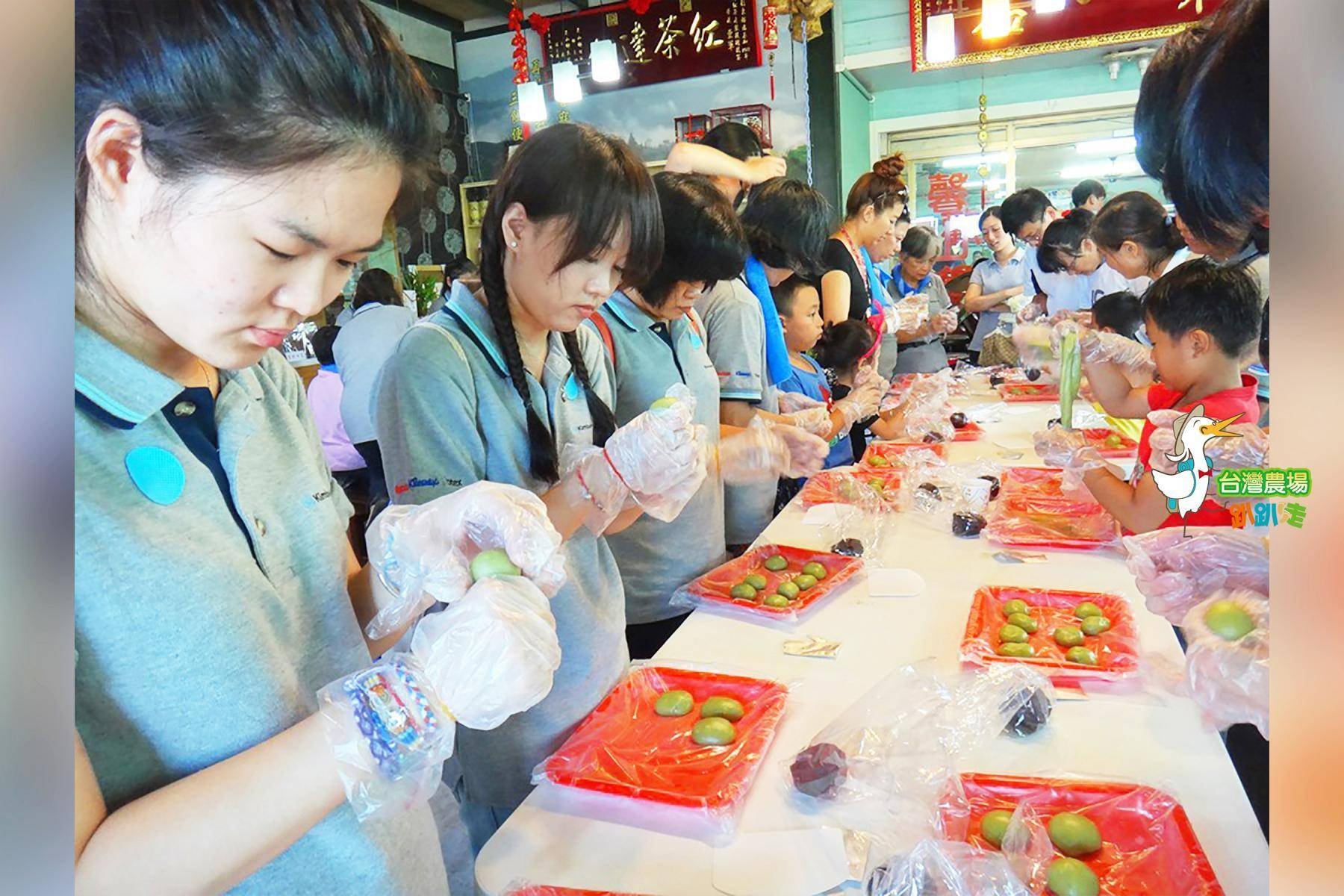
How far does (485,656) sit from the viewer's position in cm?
71

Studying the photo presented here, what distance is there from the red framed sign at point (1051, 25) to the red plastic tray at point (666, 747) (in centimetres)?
512

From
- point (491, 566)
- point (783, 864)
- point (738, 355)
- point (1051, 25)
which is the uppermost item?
point (1051, 25)

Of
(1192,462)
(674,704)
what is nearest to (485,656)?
(674,704)

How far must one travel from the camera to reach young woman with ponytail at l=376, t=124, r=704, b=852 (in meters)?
1.19

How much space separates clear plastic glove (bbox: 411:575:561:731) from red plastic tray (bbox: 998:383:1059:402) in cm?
370

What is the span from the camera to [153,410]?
2.12ft

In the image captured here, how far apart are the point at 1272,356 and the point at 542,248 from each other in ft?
3.40

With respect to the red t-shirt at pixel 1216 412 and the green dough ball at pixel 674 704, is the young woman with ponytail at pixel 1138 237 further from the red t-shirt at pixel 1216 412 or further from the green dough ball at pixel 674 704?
the green dough ball at pixel 674 704

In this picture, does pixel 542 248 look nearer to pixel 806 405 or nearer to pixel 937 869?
pixel 937 869

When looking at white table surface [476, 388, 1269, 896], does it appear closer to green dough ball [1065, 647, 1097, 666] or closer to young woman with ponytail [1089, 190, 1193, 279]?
green dough ball [1065, 647, 1097, 666]

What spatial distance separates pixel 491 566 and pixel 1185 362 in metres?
1.44

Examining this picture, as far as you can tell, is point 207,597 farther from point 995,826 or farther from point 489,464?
point 995,826

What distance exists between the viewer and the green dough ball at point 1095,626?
55.7 inches

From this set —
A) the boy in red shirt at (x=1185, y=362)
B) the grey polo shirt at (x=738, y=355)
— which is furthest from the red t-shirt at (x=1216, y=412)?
the grey polo shirt at (x=738, y=355)
